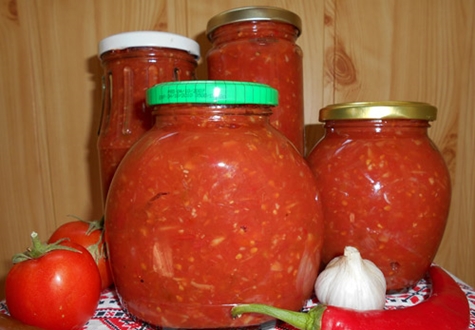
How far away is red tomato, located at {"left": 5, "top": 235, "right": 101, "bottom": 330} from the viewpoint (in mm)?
498

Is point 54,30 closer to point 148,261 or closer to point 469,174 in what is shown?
point 148,261

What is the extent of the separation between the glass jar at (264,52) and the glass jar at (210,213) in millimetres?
174

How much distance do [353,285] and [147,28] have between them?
2.47 ft

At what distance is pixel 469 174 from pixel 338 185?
1.98 ft

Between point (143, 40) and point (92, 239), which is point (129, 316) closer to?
point (92, 239)

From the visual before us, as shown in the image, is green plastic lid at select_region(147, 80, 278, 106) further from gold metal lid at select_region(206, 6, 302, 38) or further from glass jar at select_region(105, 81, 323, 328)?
gold metal lid at select_region(206, 6, 302, 38)

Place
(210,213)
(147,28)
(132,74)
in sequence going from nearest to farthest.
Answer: (210,213)
(132,74)
(147,28)

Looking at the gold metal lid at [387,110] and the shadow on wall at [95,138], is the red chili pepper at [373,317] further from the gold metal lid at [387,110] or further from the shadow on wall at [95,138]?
the shadow on wall at [95,138]

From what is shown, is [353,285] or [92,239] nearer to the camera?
[353,285]

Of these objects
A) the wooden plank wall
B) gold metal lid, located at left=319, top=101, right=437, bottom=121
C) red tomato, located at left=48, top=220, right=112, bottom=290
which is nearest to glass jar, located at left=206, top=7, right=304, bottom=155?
gold metal lid, located at left=319, top=101, right=437, bottom=121

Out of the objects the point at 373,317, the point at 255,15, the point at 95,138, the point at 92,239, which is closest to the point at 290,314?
the point at 373,317

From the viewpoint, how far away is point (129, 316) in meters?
0.57

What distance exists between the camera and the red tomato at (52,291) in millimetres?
498

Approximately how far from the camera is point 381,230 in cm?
60
